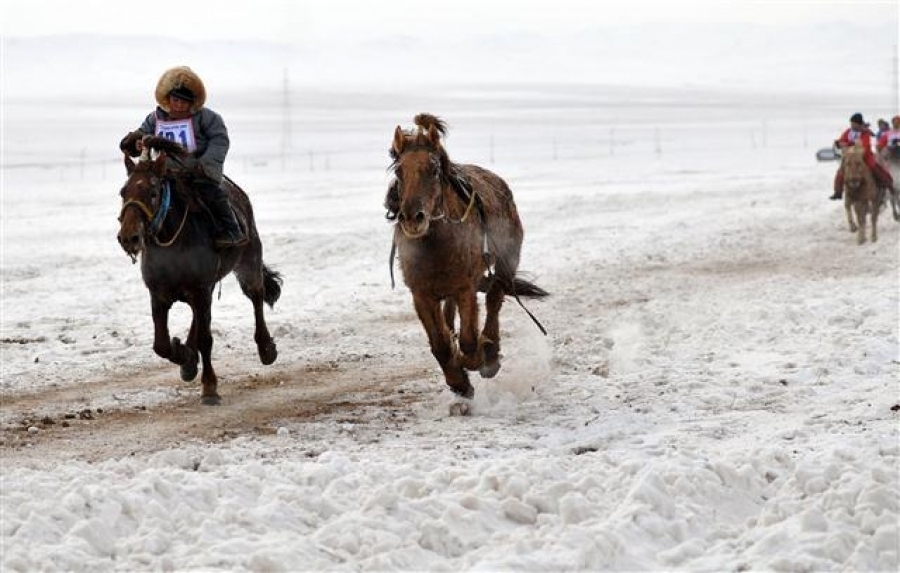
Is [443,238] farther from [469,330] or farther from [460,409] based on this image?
[460,409]

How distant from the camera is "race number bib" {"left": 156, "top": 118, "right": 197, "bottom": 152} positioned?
10.6m

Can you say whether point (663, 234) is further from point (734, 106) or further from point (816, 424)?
point (734, 106)

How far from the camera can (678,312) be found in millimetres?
14898

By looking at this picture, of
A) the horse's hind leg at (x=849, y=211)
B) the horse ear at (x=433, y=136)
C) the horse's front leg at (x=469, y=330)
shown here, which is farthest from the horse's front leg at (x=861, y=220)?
the horse ear at (x=433, y=136)

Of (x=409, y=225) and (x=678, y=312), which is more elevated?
(x=409, y=225)

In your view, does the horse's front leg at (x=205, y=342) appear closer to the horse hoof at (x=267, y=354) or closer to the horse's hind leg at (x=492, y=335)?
the horse hoof at (x=267, y=354)

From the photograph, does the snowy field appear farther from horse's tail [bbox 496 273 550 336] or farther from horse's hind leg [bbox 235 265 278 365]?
horse's tail [bbox 496 273 550 336]

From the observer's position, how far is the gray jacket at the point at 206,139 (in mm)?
10617

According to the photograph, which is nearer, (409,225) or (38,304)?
(409,225)

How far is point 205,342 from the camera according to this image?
10750mm

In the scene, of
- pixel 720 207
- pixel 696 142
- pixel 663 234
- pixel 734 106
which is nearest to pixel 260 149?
pixel 696 142

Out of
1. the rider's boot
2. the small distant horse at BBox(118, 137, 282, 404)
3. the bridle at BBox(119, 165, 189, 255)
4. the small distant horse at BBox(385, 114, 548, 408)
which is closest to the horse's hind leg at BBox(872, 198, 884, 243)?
the rider's boot

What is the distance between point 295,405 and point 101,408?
1.45 metres

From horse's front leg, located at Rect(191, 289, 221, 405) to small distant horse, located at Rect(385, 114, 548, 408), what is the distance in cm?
157
